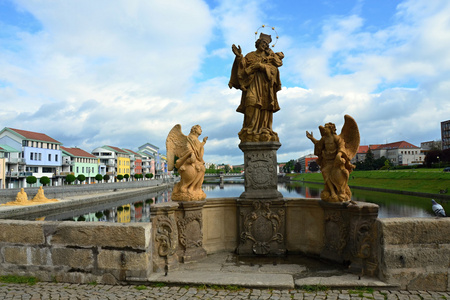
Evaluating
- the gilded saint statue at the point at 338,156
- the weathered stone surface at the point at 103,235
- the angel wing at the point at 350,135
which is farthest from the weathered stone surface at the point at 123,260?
the angel wing at the point at 350,135

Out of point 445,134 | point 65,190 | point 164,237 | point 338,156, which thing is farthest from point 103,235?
point 445,134

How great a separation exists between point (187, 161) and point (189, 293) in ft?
8.03

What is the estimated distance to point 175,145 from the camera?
6273 millimetres

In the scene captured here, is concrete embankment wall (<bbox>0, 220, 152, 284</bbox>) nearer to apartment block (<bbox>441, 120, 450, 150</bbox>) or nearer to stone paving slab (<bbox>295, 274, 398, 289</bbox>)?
stone paving slab (<bbox>295, 274, 398, 289</bbox>)

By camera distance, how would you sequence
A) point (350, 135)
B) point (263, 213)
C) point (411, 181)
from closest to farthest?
1. point (350, 135)
2. point (263, 213)
3. point (411, 181)

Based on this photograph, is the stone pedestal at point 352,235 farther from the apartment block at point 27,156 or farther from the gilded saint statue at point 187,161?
the apartment block at point 27,156

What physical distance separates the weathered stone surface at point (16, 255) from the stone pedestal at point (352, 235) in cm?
506

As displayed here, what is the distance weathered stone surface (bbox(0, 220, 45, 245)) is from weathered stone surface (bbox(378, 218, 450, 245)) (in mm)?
5212

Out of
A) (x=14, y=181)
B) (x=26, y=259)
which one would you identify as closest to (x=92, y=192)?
(x=14, y=181)

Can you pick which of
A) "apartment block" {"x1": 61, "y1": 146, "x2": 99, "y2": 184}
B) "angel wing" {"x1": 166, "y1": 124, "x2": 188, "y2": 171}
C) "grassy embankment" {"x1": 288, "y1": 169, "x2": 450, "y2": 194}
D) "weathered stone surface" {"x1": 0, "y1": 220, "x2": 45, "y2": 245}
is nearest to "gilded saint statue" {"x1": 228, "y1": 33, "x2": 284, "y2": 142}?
"angel wing" {"x1": 166, "y1": 124, "x2": 188, "y2": 171}

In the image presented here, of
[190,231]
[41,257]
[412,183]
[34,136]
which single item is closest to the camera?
[41,257]

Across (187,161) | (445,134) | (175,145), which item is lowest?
(187,161)

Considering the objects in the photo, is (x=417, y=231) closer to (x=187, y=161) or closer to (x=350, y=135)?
(x=350, y=135)

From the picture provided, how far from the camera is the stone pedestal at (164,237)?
5117mm
